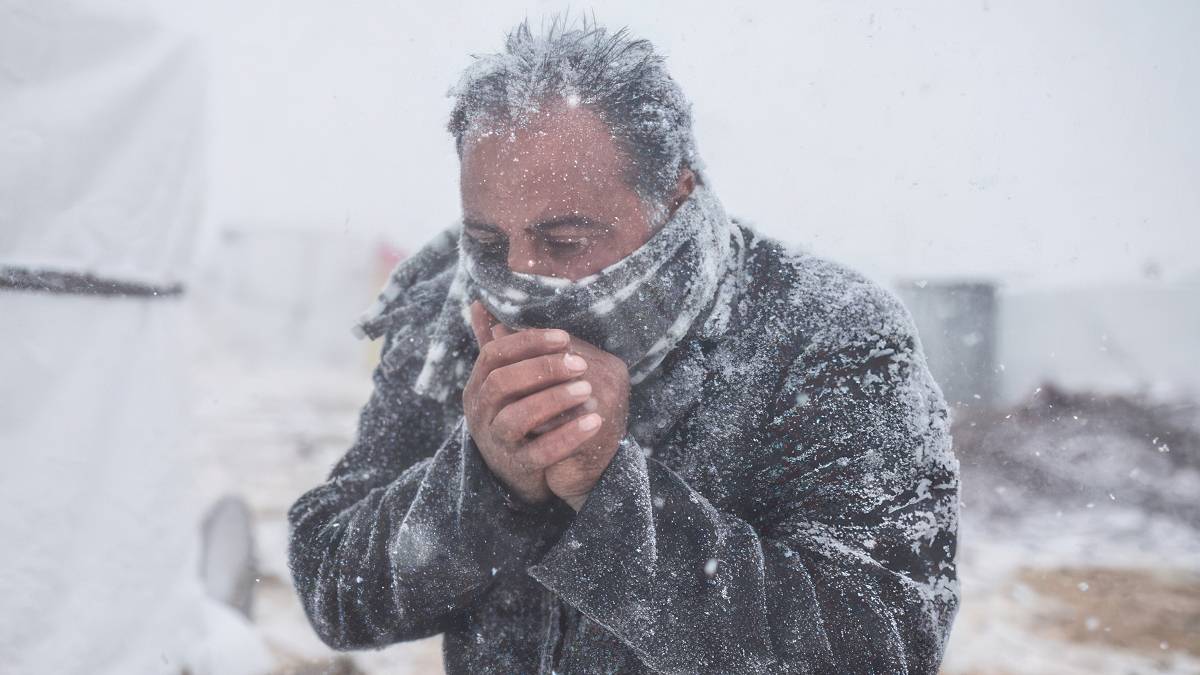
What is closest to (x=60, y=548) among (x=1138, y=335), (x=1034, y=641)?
(x=1034, y=641)

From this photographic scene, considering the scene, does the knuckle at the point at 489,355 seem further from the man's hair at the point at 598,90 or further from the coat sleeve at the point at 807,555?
the man's hair at the point at 598,90

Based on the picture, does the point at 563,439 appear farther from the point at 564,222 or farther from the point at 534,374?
the point at 564,222

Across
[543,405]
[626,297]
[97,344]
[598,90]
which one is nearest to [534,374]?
[543,405]

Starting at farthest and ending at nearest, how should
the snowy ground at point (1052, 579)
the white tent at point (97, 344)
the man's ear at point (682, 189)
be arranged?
the snowy ground at point (1052, 579) → the white tent at point (97, 344) → the man's ear at point (682, 189)

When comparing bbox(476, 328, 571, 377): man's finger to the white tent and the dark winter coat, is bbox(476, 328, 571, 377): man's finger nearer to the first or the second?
the dark winter coat

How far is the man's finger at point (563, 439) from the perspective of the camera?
0.80 metres

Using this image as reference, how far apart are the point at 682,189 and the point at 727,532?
0.47 m

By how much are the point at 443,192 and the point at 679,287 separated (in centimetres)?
39

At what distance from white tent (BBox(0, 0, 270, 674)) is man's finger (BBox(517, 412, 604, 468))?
5.06ft

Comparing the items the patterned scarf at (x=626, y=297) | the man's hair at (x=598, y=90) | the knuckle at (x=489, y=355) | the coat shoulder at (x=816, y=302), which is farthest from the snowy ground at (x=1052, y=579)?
the knuckle at (x=489, y=355)

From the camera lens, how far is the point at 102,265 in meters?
1.98

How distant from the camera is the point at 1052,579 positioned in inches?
133

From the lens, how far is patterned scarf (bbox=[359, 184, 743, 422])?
96 cm

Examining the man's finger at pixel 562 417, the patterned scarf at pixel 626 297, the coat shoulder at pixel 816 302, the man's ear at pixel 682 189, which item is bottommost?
the man's finger at pixel 562 417
